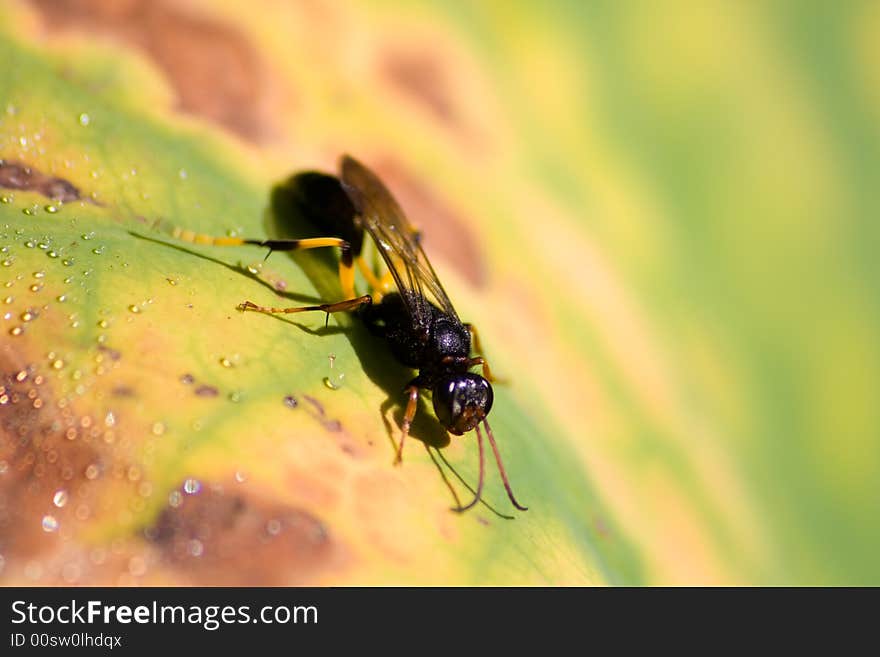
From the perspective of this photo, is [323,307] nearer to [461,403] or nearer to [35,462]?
[461,403]

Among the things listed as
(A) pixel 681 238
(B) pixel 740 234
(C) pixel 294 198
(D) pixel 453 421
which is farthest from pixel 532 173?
(D) pixel 453 421

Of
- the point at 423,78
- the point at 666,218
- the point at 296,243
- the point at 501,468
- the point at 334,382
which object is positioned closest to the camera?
the point at 334,382

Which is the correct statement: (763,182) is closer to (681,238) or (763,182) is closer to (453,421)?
(681,238)

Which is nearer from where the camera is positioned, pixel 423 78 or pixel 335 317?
pixel 335 317

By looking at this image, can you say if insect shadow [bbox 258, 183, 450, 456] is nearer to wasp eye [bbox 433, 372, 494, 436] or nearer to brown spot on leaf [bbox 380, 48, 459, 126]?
wasp eye [bbox 433, 372, 494, 436]

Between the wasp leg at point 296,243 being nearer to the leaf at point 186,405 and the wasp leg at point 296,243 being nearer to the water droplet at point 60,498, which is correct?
the leaf at point 186,405

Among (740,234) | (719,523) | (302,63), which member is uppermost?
(740,234)

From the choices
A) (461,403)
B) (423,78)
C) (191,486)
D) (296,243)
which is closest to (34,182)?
(296,243)
